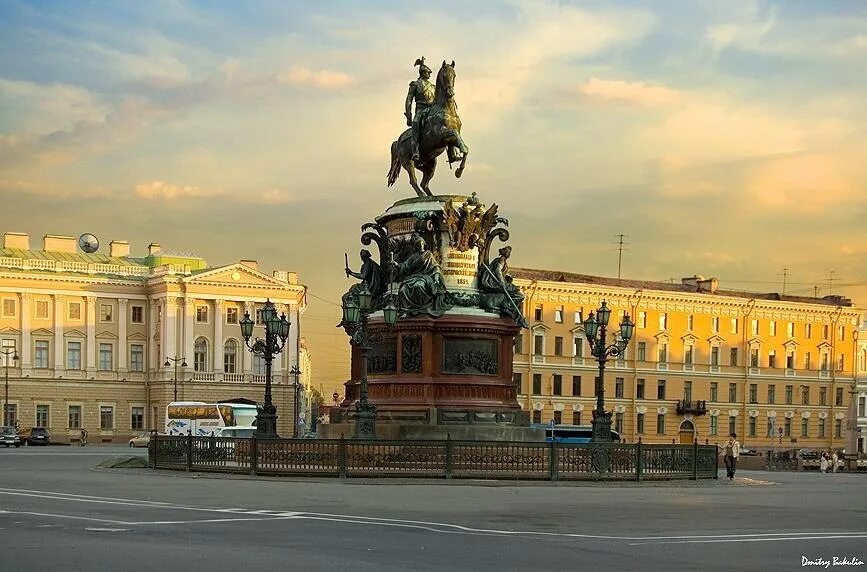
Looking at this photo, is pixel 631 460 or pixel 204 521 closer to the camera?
pixel 204 521

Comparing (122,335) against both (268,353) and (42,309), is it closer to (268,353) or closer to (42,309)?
(42,309)

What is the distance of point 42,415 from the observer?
383 feet

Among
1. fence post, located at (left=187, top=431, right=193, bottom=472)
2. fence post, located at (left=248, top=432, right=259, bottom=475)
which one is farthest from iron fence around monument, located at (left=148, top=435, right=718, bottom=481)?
fence post, located at (left=187, top=431, right=193, bottom=472)

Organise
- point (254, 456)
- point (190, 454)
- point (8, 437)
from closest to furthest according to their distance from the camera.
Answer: point (254, 456) < point (190, 454) < point (8, 437)

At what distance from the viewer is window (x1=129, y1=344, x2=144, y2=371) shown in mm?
123312

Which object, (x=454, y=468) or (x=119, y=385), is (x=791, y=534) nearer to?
(x=454, y=468)

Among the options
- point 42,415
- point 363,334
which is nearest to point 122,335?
point 42,415

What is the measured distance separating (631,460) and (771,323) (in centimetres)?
9029

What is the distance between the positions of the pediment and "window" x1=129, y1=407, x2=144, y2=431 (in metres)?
11.0

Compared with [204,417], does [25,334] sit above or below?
above

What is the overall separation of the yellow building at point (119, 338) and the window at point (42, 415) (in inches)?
3.2

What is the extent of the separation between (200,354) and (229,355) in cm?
270

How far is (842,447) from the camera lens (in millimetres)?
125312

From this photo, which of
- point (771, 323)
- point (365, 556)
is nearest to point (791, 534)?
point (365, 556)
